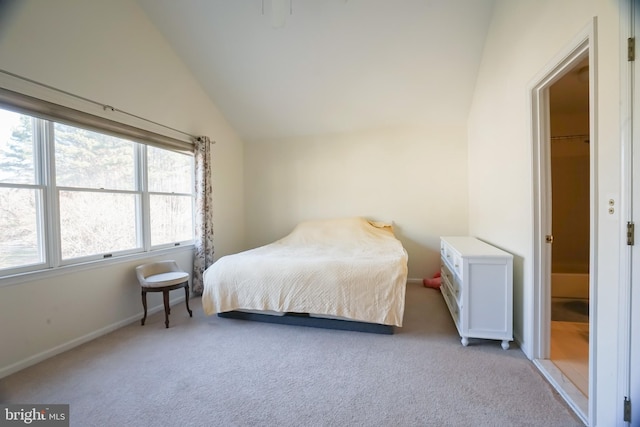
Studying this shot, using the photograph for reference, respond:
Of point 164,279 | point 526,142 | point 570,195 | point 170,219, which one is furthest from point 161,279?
point 570,195

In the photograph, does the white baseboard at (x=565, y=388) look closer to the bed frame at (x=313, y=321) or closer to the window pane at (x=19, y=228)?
the bed frame at (x=313, y=321)

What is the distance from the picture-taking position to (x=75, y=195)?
7.57ft

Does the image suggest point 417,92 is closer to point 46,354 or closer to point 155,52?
point 155,52

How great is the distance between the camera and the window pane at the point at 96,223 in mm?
2246

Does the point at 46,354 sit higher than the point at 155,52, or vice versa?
the point at 155,52

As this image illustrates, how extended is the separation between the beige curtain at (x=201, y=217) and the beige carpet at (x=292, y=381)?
1105 millimetres

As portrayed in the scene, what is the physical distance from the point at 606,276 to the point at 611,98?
792 millimetres

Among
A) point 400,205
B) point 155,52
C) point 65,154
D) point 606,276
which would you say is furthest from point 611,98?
point 155,52

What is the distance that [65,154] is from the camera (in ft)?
7.32

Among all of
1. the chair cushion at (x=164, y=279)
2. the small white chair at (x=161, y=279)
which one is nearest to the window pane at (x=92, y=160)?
the small white chair at (x=161, y=279)

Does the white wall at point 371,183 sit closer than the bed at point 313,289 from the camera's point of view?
No

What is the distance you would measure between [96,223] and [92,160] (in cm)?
60

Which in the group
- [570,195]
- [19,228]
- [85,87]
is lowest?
[19,228]

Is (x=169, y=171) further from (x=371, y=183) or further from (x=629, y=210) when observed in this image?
(x=629, y=210)
